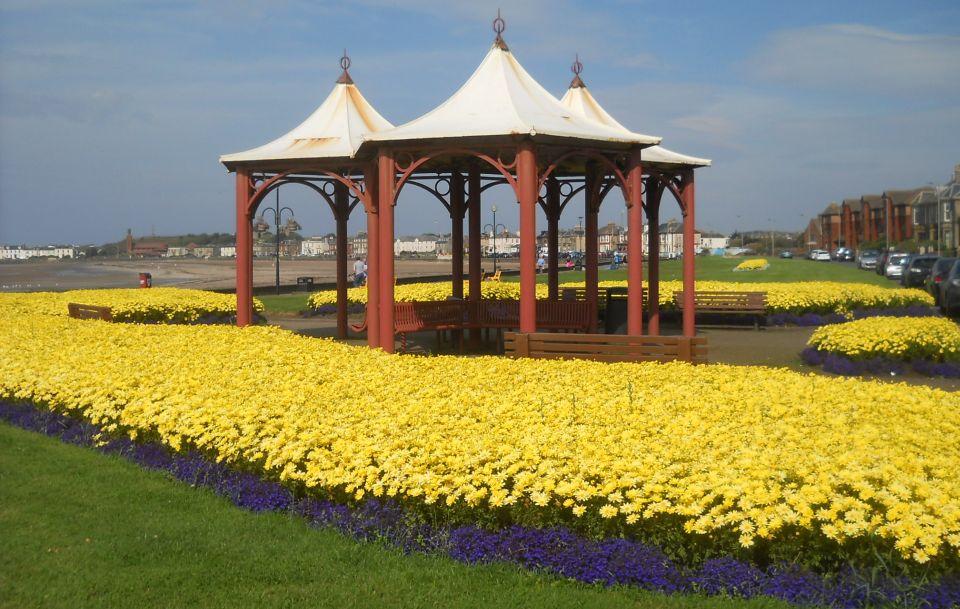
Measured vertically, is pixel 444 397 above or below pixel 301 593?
above

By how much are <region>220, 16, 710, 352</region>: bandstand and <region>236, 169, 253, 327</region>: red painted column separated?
20mm

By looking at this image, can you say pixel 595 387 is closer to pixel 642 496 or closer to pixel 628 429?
pixel 628 429

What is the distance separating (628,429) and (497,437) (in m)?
1.11

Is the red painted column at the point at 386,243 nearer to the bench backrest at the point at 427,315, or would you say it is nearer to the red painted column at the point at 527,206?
the bench backrest at the point at 427,315

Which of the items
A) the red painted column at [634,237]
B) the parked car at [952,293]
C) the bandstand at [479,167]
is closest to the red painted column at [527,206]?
the bandstand at [479,167]

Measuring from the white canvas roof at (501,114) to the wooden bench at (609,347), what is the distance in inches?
120

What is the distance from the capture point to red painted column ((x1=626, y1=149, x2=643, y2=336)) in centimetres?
1558

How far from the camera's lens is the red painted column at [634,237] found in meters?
15.6

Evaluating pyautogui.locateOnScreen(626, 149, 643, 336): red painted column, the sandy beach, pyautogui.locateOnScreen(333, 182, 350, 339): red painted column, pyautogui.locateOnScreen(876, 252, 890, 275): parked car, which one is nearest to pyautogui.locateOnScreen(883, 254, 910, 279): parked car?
pyautogui.locateOnScreen(876, 252, 890, 275): parked car

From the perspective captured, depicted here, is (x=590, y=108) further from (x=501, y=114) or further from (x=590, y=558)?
(x=590, y=558)

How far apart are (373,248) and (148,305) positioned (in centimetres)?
786

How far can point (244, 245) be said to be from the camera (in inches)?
760

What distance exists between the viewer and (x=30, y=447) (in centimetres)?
959

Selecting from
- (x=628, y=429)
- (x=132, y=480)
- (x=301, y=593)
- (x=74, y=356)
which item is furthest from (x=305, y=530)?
(x=74, y=356)
